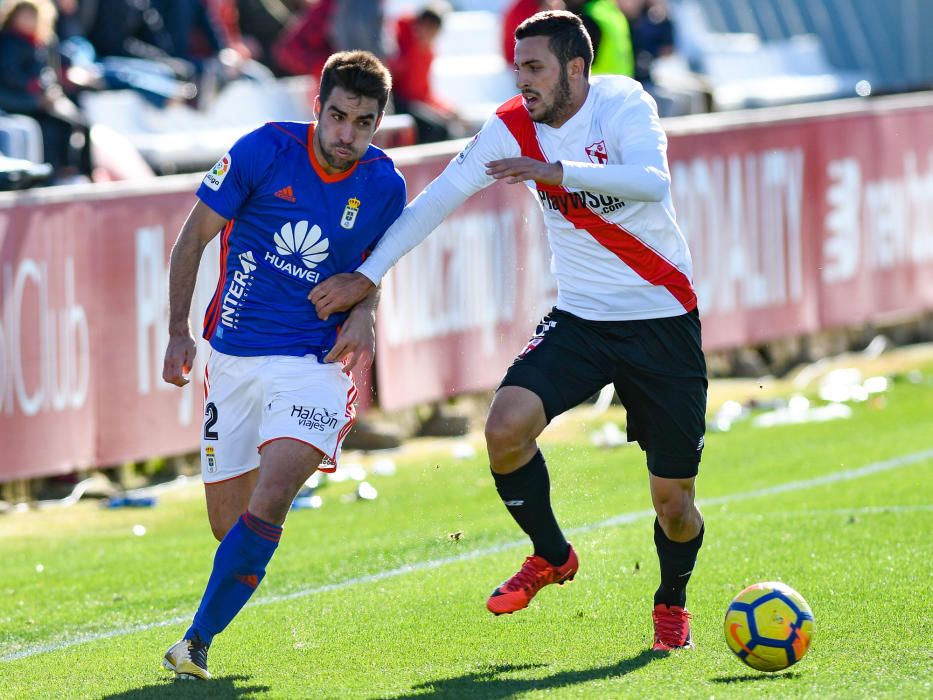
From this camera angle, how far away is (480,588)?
745 cm

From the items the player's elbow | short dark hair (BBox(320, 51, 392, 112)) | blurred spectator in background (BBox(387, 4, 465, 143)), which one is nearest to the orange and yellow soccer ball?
the player's elbow

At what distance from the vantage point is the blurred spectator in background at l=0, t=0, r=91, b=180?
11.5 meters

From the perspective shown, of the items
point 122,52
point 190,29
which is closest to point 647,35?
point 190,29

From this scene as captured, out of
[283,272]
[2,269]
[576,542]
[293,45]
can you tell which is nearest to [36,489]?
[2,269]

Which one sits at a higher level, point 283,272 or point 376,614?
point 283,272

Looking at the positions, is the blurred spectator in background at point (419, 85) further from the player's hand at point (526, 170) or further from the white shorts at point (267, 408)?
the player's hand at point (526, 170)

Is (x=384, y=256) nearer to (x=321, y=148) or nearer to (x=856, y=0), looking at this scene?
(x=321, y=148)

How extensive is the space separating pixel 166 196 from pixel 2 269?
4.36 feet

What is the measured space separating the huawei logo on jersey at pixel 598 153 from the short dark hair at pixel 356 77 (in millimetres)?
758

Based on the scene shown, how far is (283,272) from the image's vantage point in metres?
6.29

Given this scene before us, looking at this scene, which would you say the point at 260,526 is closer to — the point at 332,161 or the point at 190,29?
the point at 332,161

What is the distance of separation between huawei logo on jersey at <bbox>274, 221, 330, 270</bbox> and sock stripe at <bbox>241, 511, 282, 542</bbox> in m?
0.96

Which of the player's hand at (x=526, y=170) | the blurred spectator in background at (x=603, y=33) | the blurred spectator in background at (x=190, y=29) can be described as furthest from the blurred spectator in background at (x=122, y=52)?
the player's hand at (x=526, y=170)

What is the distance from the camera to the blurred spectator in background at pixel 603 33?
12.7 meters
